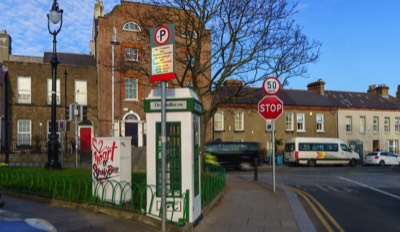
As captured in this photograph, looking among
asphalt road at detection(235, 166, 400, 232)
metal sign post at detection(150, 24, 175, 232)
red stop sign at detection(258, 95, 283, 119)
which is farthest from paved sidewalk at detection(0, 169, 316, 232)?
red stop sign at detection(258, 95, 283, 119)

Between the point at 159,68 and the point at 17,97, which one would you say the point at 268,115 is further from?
the point at 17,97

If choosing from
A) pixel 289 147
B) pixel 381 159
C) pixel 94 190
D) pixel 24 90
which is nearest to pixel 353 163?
pixel 381 159

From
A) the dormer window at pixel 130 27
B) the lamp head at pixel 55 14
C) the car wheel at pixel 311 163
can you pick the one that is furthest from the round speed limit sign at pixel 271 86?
the car wheel at pixel 311 163

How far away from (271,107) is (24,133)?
85.5ft

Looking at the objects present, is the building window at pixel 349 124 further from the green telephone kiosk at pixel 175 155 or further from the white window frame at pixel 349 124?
the green telephone kiosk at pixel 175 155

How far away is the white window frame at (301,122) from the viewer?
46156 millimetres

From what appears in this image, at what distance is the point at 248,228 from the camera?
340 inches

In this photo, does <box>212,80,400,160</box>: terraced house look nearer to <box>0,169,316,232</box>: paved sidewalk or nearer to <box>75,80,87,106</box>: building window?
<box>75,80,87,106</box>: building window

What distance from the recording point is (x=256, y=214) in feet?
33.4

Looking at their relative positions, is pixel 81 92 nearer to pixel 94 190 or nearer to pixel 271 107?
pixel 271 107

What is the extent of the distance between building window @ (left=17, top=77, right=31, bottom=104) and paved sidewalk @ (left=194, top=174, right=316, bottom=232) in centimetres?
2579

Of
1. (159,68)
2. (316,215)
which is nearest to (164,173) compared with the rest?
(159,68)

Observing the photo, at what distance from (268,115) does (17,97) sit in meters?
26.5

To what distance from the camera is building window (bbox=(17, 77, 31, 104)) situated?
34.6 metres
